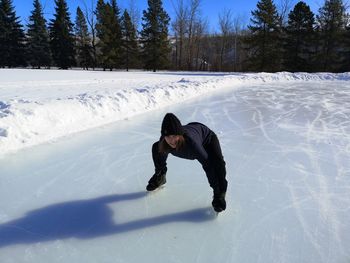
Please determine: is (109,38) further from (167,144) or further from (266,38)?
(167,144)

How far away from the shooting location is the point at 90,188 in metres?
2.89

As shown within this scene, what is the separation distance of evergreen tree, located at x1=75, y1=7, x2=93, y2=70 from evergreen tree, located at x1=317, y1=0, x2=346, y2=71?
76.1ft

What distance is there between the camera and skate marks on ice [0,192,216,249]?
2.14m

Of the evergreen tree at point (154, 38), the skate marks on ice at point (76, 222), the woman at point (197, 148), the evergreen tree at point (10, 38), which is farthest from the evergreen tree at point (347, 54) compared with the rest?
the evergreen tree at point (10, 38)

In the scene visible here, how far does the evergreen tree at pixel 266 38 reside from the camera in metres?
28.6

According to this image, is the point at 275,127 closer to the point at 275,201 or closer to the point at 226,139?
the point at 226,139

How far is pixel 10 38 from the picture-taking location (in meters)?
32.8

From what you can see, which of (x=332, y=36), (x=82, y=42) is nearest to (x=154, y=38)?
(x=82, y=42)

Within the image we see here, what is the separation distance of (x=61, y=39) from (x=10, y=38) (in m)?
4.85

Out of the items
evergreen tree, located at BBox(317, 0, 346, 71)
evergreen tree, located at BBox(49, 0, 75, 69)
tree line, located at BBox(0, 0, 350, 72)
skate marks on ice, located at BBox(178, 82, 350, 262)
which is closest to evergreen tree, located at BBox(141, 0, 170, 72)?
tree line, located at BBox(0, 0, 350, 72)

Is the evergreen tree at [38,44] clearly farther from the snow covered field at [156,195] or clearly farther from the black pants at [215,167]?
the black pants at [215,167]

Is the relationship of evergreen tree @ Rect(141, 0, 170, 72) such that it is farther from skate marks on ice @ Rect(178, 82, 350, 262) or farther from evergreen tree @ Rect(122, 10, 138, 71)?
skate marks on ice @ Rect(178, 82, 350, 262)

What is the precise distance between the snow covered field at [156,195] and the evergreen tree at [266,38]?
81.0ft

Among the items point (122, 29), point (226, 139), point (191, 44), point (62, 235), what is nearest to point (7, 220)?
point (62, 235)
